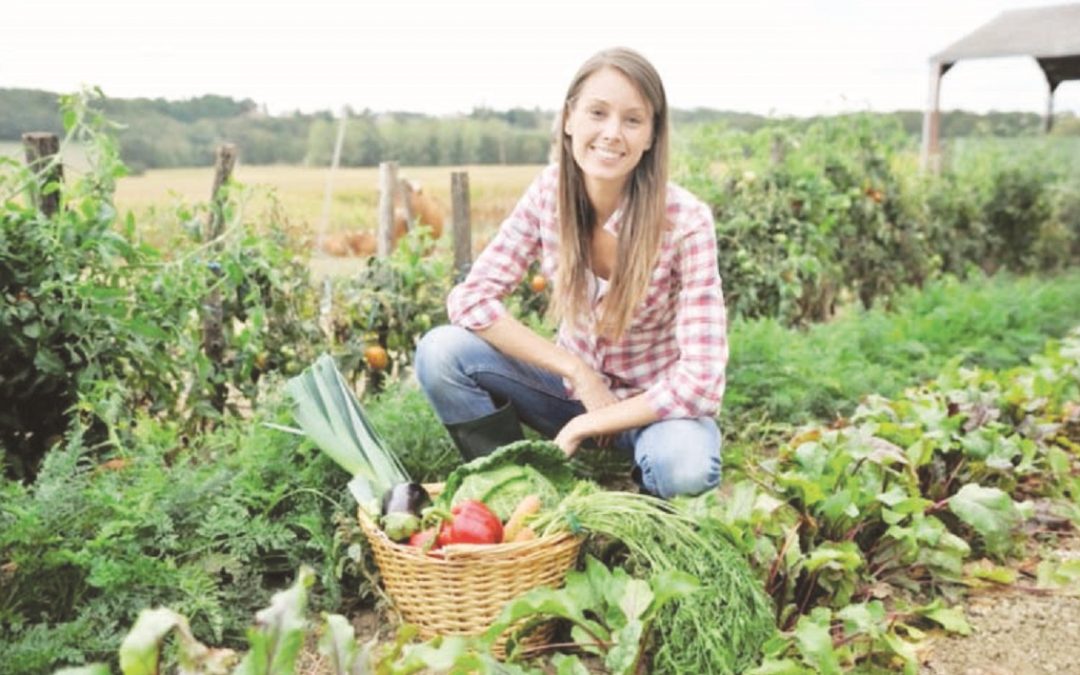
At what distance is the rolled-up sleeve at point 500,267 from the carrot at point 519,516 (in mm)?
684

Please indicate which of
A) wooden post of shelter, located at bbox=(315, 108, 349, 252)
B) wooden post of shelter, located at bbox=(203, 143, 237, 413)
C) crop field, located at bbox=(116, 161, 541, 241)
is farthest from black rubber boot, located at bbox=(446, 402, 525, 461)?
wooden post of shelter, located at bbox=(315, 108, 349, 252)

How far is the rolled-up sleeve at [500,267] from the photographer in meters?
2.95

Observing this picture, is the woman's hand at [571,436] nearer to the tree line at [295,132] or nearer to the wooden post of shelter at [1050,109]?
the tree line at [295,132]

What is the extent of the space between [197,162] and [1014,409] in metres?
4.41

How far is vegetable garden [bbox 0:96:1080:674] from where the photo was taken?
218 centimetres

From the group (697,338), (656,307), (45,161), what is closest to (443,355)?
(656,307)

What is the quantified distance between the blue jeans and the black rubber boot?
1.9 inches

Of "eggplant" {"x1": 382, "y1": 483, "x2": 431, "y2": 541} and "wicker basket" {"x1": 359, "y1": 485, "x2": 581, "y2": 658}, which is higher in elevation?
"eggplant" {"x1": 382, "y1": 483, "x2": 431, "y2": 541}

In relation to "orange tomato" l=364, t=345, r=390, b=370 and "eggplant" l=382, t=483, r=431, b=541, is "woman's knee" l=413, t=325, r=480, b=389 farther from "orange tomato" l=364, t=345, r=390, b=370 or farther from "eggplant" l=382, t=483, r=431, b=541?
"orange tomato" l=364, t=345, r=390, b=370

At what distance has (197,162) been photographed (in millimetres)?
5777

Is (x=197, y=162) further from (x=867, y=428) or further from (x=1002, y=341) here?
(x=1002, y=341)

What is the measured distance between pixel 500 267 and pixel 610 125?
56 cm

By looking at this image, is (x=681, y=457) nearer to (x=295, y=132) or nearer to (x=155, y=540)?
(x=155, y=540)

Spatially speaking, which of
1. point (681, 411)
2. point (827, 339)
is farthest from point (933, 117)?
point (681, 411)
